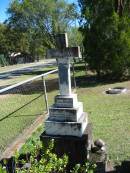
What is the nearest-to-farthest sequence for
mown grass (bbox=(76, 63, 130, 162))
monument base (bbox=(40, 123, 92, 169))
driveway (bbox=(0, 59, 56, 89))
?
monument base (bbox=(40, 123, 92, 169))
mown grass (bbox=(76, 63, 130, 162))
driveway (bbox=(0, 59, 56, 89))

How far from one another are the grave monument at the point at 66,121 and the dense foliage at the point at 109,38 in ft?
39.8

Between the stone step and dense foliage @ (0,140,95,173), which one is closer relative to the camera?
dense foliage @ (0,140,95,173)

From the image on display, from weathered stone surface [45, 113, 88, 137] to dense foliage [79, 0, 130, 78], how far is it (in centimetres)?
1244

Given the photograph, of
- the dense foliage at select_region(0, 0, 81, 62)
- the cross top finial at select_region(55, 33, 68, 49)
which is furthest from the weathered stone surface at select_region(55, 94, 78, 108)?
the dense foliage at select_region(0, 0, 81, 62)

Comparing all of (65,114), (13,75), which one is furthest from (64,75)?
(13,75)

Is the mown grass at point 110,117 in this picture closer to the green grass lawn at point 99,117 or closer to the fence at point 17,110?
the green grass lawn at point 99,117

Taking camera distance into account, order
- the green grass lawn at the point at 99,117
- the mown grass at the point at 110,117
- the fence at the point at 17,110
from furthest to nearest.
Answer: the fence at the point at 17,110, the green grass lawn at the point at 99,117, the mown grass at the point at 110,117

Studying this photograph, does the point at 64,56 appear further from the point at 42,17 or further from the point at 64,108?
the point at 42,17

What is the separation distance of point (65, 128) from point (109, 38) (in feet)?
42.2

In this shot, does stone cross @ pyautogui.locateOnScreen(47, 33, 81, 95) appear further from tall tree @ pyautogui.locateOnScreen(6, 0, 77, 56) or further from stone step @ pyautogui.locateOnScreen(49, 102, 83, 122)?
tall tree @ pyautogui.locateOnScreen(6, 0, 77, 56)

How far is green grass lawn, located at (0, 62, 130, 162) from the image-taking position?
26.8 ft

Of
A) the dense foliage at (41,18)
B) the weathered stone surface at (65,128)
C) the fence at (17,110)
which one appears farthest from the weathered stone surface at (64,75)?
the dense foliage at (41,18)

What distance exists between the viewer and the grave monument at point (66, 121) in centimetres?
670

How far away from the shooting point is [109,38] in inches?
750
